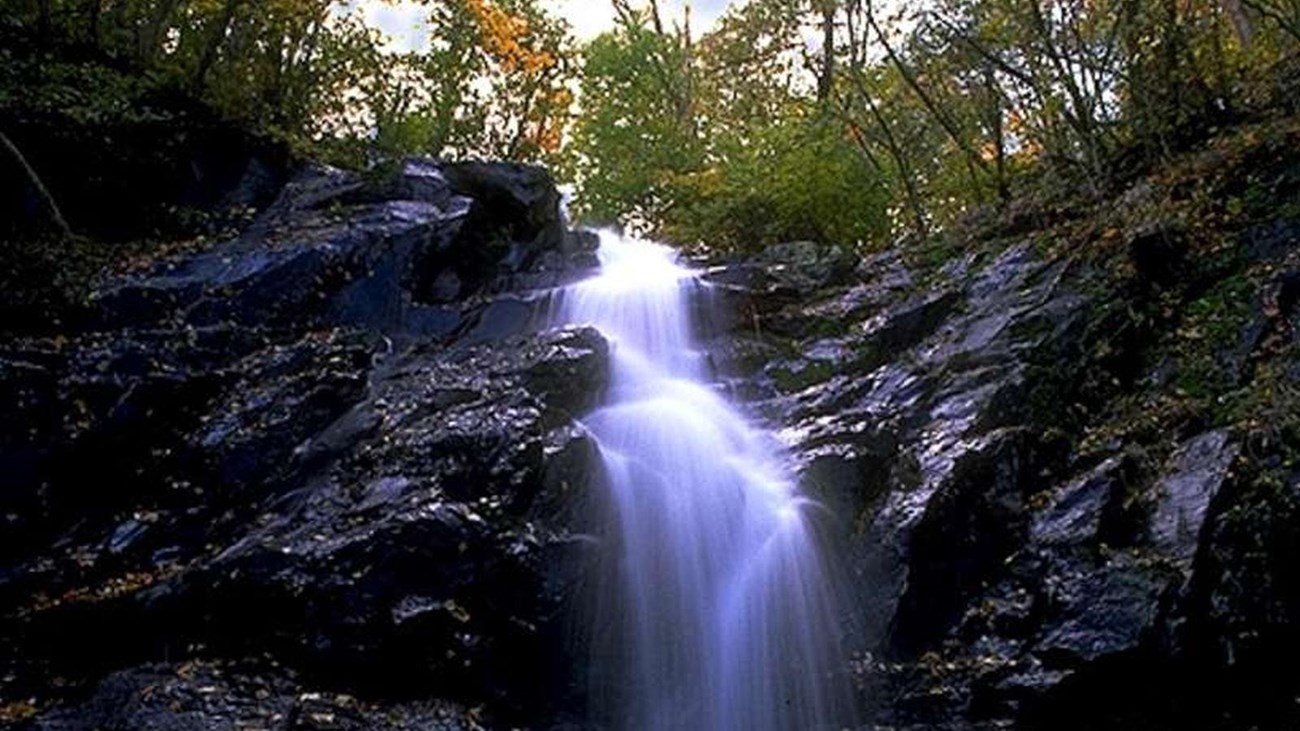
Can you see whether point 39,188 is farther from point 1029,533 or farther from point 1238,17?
point 1238,17

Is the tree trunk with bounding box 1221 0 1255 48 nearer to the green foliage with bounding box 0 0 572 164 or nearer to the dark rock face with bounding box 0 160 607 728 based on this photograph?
the dark rock face with bounding box 0 160 607 728

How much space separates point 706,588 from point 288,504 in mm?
2978

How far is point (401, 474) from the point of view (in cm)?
700

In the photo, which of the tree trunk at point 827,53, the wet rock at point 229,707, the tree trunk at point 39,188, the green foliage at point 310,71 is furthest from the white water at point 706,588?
the tree trunk at point 827,53

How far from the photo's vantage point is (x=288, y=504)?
23.1ft

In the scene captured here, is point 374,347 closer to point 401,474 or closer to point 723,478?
point 401,474

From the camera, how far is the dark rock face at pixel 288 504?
236 inches

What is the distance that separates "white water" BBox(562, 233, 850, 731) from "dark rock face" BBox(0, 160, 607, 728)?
348 mm

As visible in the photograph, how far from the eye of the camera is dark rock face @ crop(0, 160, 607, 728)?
5984 millimetres

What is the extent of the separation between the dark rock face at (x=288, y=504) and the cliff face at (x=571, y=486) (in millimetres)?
24

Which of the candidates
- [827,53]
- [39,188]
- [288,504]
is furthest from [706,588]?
[827,53]

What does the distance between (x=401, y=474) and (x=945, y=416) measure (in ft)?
13.3

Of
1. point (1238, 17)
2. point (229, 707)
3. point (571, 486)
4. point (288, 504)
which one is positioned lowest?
point (229, 707)

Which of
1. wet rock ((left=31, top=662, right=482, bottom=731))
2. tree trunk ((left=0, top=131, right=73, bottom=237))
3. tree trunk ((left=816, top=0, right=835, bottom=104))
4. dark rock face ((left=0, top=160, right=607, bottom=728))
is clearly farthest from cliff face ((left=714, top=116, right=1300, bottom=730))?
tree trunk ((left=816, top=0, right=835, bottom=104))
